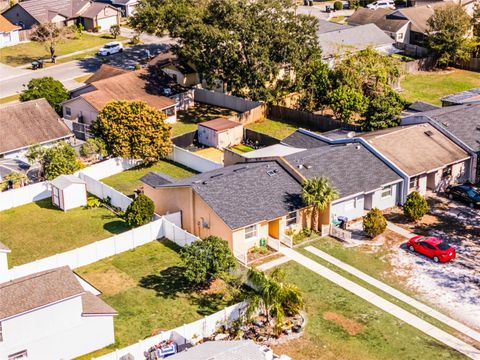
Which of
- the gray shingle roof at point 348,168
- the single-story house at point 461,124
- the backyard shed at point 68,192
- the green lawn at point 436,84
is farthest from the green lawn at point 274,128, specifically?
the backyard shed at point 68,192

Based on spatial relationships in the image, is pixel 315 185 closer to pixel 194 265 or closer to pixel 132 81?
pixel 194 265

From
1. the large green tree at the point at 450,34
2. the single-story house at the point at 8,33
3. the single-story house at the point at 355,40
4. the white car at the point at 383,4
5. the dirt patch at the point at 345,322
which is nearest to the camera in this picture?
the dirt patch at the point at 345,322

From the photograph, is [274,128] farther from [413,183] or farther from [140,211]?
[140,211]

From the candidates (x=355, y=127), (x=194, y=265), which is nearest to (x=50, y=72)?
(x=355, y=127)

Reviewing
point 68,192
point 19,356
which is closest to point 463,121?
point 68,192

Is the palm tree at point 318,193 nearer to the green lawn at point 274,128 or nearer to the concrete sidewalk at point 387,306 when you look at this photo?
the concrete sidewalk at point 387,306

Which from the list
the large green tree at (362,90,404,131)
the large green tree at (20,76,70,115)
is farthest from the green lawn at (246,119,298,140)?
the large green tree at (20,76,70,115)
